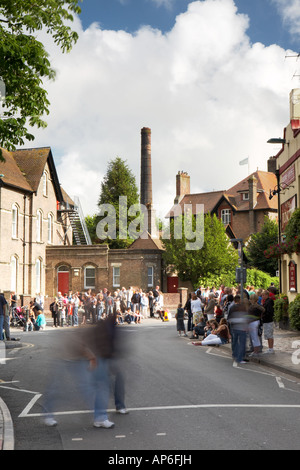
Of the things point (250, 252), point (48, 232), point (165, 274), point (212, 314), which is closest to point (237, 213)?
point (250, 252)

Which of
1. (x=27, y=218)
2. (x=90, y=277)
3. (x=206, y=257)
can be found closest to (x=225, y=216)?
(x=206, y=257)

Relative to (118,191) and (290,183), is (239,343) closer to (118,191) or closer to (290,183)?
(290,183)

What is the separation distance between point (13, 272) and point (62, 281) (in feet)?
24.3

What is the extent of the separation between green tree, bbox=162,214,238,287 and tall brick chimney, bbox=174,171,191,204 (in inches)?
704

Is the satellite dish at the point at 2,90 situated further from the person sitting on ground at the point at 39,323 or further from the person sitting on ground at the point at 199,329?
the person sitting on ground at the point at 39,323

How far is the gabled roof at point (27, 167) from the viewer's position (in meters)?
41.4

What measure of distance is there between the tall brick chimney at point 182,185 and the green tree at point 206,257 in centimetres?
1787

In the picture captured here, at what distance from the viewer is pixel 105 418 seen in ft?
24.0

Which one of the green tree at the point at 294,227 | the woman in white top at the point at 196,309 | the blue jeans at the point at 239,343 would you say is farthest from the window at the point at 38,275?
the blue jeans at the point at 239,343

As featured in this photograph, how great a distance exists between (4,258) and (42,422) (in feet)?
106

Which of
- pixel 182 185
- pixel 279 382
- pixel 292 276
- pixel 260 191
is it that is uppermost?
pixel 182 185

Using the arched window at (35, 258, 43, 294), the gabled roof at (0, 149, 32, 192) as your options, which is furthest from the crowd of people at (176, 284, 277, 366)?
the arched window at (35, 258, 43, 294)

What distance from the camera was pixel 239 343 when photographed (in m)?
14.3

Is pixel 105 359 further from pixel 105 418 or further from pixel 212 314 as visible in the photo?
pixel 212 314
